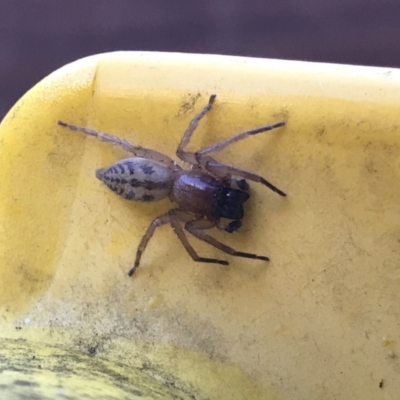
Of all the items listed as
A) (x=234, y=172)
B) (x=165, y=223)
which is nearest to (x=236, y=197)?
(x=234, y=172)

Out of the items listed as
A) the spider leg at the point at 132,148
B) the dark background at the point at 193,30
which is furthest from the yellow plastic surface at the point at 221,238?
the dark background at the point at 193,30

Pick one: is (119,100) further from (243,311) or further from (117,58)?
(243,311)

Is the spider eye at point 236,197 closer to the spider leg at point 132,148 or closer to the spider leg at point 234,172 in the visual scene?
the spider leg at point 234,172

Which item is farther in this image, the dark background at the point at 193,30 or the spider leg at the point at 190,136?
the dark background at the point at 193,30

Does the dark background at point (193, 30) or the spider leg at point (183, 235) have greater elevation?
the dark background at point (193, 30)

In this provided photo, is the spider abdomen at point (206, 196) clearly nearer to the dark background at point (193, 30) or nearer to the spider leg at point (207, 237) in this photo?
the spider leg at point (207, 237)

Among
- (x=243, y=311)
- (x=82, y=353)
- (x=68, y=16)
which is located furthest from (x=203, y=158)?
(x=68, y=16)
